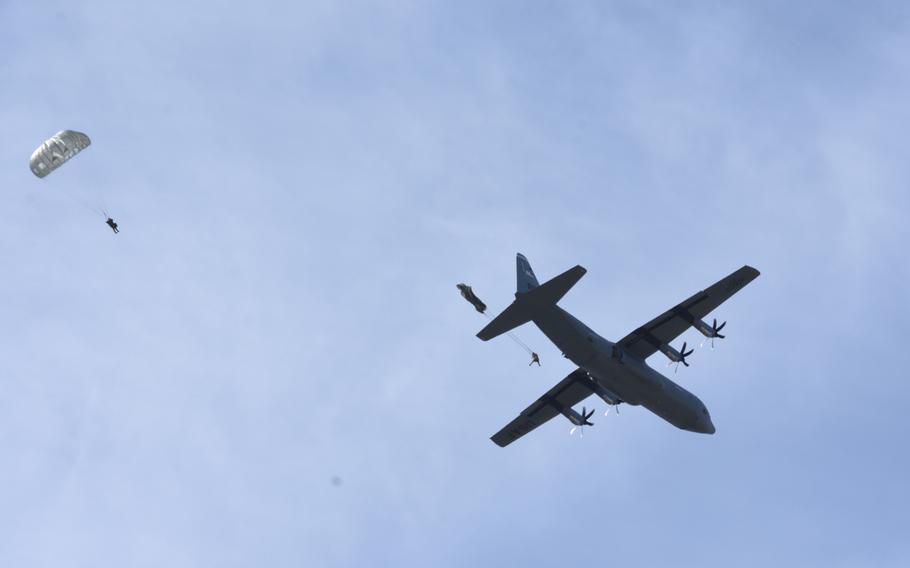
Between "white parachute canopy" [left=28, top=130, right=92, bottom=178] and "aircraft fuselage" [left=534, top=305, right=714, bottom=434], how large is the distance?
2762cm

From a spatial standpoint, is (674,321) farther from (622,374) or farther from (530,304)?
(530,304)

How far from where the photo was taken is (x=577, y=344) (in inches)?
2408

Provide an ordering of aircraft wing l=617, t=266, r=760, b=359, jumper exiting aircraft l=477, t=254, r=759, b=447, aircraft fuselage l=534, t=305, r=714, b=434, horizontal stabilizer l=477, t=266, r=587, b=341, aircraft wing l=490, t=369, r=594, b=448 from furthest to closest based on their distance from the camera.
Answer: aircraft wing l=490, t=369, r=594, b=448 → aircraft wing l=617, t=266, r=760, b=359 → aircraft fuselage l=534, t=305, r=714, b=434 → jumper exiting aircraft l=477, t=254, r=759, b=447 → horizontal stabilizer l=477, t=266, r=587, b=341

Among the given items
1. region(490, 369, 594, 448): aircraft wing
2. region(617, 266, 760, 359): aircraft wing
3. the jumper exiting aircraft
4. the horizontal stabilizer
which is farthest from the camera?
region(490, 369, 594, 448): aircraft wing

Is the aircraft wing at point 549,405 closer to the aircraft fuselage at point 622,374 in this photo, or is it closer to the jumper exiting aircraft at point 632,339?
the jumper exiting aircraft at point 632,339

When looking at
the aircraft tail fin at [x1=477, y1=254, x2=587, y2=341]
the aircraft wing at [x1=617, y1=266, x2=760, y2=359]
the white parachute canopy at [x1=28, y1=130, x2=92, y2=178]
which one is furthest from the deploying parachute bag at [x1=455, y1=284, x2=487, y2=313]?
the white parachute canopy at [x1=28, y1=130, x2=92, y2=178]

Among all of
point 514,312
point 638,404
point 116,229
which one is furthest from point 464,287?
point 116,229

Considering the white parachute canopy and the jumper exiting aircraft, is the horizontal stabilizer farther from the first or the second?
the white parachute canopy

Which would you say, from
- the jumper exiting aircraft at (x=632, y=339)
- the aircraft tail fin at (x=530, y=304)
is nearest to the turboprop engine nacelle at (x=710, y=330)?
the jumper exiting aircraft at (x=632, y=339)

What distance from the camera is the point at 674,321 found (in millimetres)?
64438

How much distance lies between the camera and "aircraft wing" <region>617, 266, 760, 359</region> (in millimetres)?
62938

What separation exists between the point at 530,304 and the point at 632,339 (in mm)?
8571

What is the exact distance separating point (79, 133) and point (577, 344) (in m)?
30.2

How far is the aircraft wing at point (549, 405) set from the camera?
234ft
